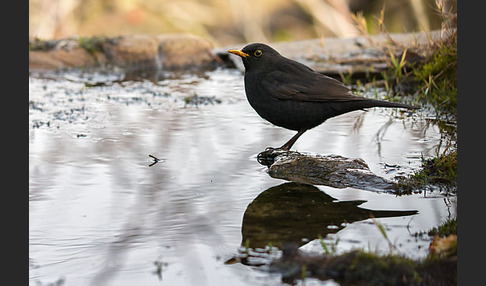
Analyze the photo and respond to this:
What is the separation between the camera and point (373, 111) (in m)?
6.79

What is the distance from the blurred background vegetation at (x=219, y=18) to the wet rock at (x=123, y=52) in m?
3.93

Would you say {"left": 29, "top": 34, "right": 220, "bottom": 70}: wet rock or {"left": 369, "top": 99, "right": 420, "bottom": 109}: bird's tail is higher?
{"left": 29, "top": 34, "right": 220, "bottom": 70}: wet rock

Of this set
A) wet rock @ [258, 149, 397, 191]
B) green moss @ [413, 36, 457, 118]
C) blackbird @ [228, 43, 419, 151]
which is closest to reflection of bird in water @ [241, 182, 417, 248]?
wet rock @ [258, 149, 397, 191]

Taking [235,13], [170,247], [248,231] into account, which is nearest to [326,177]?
[248,231]

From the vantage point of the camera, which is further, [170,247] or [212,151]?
[212,151]

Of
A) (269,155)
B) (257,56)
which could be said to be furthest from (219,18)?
(269,155)

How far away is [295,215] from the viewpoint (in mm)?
3684

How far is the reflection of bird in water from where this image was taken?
338 cm

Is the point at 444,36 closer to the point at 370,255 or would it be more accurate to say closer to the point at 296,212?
the point at 296,212

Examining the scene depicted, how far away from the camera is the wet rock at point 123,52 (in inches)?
353

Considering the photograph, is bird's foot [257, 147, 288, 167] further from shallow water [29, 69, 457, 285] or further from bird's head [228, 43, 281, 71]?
bird's head [228, 43, 281, 71]

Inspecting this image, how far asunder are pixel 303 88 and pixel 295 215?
1706mm

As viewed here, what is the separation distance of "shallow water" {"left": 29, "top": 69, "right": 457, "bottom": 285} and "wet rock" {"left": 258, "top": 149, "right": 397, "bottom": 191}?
0.13 metres

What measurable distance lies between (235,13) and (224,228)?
11.1 metres
